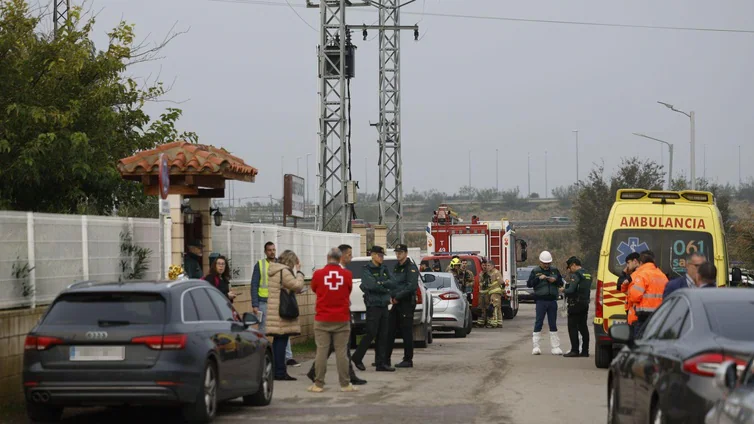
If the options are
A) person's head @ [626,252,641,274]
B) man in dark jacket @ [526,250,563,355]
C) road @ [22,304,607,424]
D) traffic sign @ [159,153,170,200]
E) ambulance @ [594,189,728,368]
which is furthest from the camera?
man in dark jacket @ [526,250,563,355]

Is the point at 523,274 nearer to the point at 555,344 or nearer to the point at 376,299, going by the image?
the point at 555,344

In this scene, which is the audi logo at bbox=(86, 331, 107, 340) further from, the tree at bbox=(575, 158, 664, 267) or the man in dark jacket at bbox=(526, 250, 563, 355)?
the tree at bbox=(575, 158, 664, 267)

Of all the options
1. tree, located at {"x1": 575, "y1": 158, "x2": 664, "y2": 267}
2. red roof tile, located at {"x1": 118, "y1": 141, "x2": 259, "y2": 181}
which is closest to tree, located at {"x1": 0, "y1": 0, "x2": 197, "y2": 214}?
red roof tile, located at {"x1": 118, "y1": 141, "x2": 259, "y2": 181}

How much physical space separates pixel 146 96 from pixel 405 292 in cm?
923

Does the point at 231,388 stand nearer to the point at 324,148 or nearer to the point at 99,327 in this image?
the point at 99,327

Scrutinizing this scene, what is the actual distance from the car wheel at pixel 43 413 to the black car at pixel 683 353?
5178 mm

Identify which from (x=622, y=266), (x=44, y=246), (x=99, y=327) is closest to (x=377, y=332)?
(x=622, y=266)

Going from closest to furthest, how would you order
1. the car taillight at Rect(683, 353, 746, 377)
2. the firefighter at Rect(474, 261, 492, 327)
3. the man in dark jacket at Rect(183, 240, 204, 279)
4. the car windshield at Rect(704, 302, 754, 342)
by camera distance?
the car taillight at Rect(683, 353, 746, 377)
the car windshield at Rect(704, 302, 754, 342)
the man in dark jacket at Rect(183, 240, 204, 279)
the firefighter at Rect(474, 261, 492, 327)

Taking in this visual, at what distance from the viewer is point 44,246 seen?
49.2 ft

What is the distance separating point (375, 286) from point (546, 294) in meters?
5.19

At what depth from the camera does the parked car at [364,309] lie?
2331 centimetres

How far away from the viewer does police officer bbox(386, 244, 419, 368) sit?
768 inches

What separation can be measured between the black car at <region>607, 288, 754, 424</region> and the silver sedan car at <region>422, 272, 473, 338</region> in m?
18.3

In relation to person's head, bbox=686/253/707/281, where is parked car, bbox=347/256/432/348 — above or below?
below
